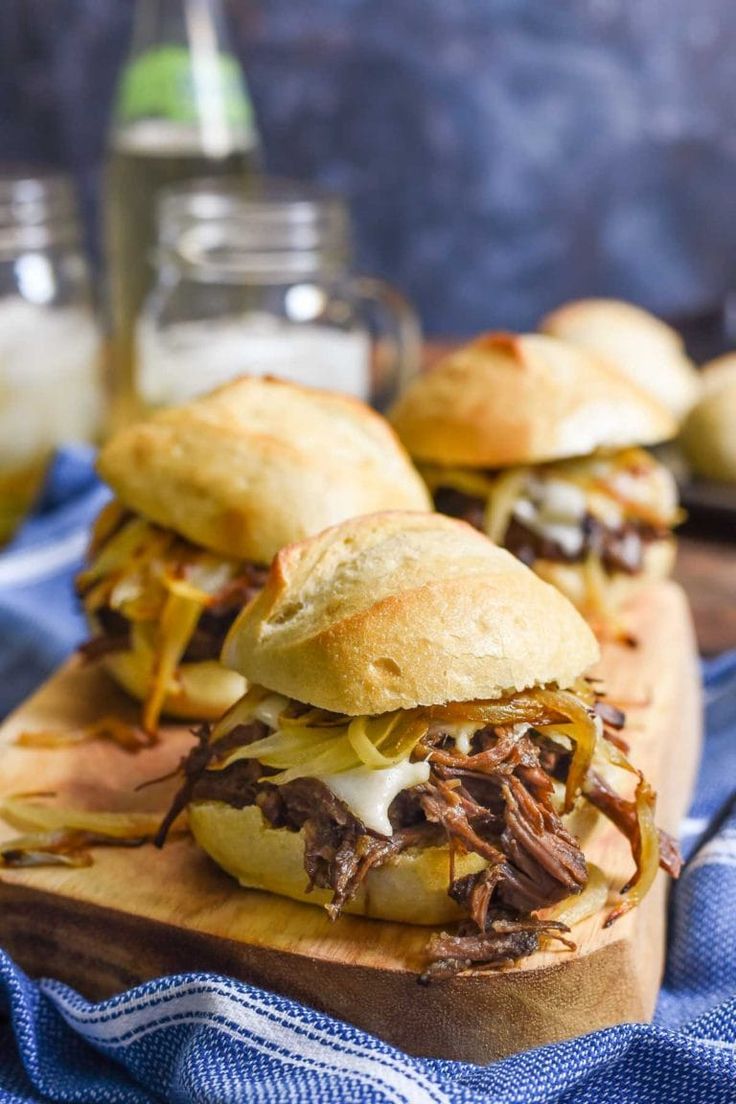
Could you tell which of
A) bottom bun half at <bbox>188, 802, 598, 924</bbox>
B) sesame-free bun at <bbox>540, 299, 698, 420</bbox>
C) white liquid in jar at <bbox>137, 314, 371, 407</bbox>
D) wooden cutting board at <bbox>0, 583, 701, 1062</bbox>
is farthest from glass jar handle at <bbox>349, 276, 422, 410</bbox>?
bottom bun half at <bbox>188, 802, 598, 924</bbox>

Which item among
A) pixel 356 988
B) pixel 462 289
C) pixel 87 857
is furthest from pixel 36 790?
pixel 462 289

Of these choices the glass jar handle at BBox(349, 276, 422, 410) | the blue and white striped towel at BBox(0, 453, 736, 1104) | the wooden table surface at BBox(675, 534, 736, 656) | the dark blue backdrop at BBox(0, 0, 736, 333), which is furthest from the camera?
the dark blue backdrop at BBox(0, 0, 736, 333)

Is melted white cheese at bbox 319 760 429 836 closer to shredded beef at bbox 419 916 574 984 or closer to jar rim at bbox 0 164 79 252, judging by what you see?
shredded beef at bbox 419 916 574 984

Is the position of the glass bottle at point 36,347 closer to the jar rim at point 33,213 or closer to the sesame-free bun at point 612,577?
the jar rim at point 33,213

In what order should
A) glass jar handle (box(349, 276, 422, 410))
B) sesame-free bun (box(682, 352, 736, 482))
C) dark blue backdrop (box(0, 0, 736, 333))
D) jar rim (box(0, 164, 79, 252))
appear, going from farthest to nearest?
dark blue backdrop (box(0, 0, 736, 333))
glass jar handle (box(349, 276, 422, 410))
jar rim (box(0, 164, 79, 252))
sesame-free bun (box(682, 352, 736, 482))

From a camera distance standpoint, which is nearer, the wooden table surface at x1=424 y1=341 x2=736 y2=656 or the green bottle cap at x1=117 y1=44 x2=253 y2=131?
the wooden table surface at x1=424 y1=341 x2=736 y2=656

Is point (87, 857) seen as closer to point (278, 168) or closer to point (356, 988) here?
point (356, 988)

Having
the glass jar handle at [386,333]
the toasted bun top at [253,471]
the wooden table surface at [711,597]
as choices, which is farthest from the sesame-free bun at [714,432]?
the toasted bun top at [253,471]

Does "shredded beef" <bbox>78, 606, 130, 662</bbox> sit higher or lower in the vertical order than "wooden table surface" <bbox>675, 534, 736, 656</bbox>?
higher
